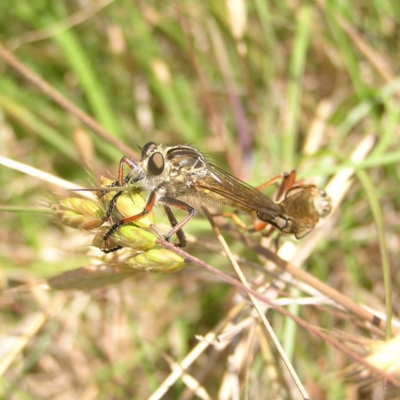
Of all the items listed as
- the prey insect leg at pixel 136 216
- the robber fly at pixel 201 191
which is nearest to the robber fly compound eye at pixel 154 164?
the robber fly at pixel 201 191

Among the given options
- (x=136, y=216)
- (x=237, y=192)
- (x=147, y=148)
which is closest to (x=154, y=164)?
(x=147, y=148)

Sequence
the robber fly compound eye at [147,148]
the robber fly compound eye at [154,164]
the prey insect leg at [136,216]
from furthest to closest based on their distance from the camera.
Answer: the robber fly compound eye at [147,148] < the robber fly compound eye at [154,164] < the prey insect leg at [136,216]

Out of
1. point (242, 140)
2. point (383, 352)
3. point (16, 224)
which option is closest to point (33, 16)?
point (16, 224)

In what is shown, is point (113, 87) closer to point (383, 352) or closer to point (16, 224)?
point (16, 224)

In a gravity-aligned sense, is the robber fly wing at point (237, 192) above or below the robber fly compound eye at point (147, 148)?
below

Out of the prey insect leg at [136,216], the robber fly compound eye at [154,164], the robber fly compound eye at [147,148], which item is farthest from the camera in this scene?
the robber fly compound eye at [147,148]

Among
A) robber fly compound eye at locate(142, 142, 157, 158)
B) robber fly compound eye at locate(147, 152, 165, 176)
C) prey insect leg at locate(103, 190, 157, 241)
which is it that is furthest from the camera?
robber fly compound eye at locate(142, 142, 157, 158)

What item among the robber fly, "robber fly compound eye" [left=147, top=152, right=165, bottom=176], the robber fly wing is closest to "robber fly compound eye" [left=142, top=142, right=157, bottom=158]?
the robber fly

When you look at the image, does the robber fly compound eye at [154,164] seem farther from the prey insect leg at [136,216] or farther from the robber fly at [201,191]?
the prey insect leg at [136,216]

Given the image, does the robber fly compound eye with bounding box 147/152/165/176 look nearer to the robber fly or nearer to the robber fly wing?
the robber fly
